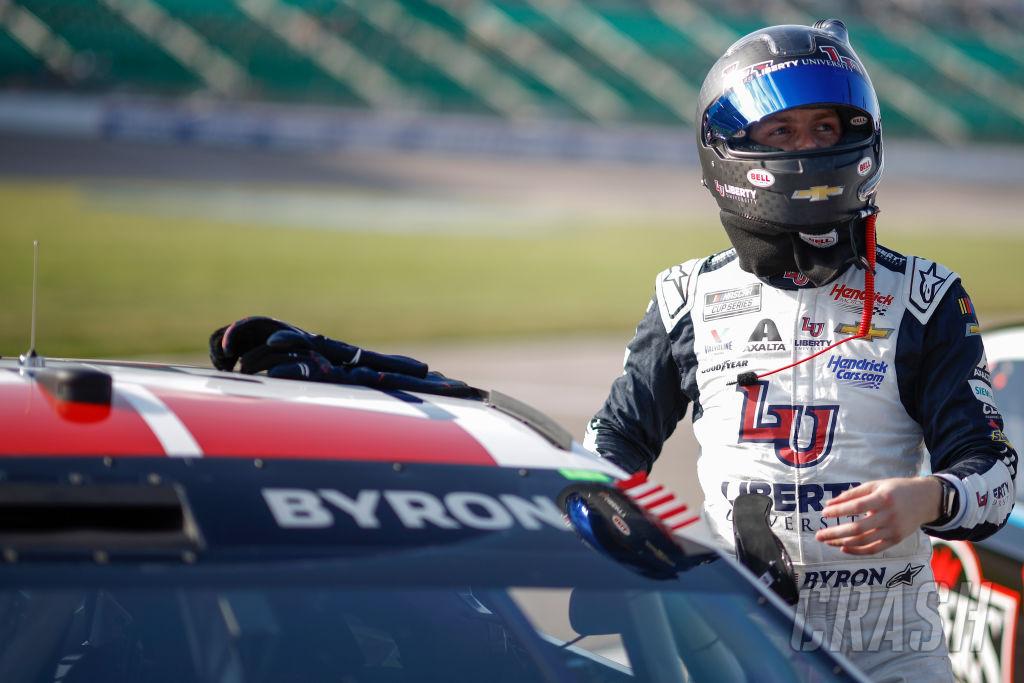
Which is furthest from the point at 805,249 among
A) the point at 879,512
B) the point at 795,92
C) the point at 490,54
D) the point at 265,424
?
the point at 490,54

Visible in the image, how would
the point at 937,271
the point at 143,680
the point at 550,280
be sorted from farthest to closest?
the point at 550,280 → the point at 937,271 → the point at 143,680

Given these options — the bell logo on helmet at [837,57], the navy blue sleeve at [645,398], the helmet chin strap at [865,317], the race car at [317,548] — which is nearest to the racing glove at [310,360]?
the race car at [317,548]

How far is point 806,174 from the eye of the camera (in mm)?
2547

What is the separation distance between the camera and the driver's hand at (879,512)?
2059 mm

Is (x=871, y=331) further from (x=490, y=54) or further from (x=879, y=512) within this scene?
(x=490, y=54)

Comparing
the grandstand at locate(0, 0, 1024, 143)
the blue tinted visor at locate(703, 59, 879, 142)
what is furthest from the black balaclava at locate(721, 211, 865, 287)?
the grandstand at locate(0, 0, 1024, 143)

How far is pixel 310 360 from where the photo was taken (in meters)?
2.36

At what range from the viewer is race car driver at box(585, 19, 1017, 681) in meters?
2.28

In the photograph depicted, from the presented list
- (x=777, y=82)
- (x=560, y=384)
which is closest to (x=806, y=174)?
(x=777, y=82)

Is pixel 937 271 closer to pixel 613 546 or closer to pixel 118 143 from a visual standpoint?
pixel 613 546

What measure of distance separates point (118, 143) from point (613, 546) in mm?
34528

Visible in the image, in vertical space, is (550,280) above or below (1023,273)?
below

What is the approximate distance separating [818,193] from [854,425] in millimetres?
460

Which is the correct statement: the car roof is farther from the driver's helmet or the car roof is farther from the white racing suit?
the driver's helmet
